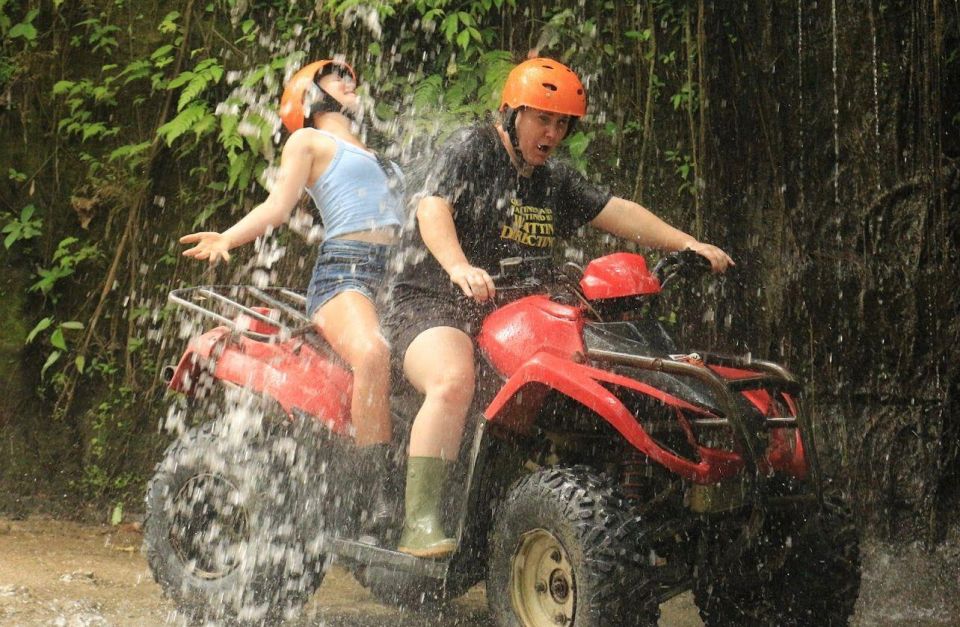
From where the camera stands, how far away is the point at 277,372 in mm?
4762

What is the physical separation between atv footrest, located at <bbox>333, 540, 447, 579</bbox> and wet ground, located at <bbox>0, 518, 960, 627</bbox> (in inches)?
22.6

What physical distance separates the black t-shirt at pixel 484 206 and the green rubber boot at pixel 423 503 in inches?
28.2

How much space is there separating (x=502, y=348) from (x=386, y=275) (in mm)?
964

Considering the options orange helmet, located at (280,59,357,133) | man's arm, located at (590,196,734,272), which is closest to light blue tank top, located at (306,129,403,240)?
orange helmet, located at (280,59,357,133)

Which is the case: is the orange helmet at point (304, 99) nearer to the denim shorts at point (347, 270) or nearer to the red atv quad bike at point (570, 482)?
the denim shorts at point (347, 270)

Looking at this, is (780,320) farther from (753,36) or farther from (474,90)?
(474,90)

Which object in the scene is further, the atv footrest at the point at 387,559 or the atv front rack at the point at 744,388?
the atv footrest at the point at 387,559

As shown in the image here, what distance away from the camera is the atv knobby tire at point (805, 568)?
12.7 feet

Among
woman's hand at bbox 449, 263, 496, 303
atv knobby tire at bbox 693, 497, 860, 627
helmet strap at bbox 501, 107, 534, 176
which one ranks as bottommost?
atv knobby tire at bbox 693, 497, 860, 627

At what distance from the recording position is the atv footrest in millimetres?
4051

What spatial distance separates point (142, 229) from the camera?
741 cm

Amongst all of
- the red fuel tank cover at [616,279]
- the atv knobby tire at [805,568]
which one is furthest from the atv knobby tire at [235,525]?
the atv knobby tire at [805,568]

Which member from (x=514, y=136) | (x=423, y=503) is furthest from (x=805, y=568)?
(x=514, y=136)

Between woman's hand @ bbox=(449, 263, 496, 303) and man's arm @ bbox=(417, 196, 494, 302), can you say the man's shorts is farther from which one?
woman's hand @ bbox=(449, 263, 496, 303)
